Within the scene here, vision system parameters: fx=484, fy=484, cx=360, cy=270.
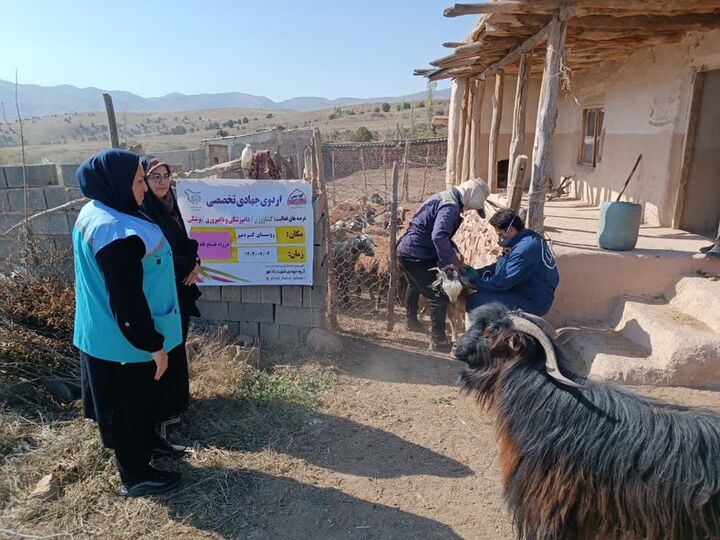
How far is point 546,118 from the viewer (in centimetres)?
556

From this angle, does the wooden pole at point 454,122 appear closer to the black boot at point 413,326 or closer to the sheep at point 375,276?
the sheep at point 375,276

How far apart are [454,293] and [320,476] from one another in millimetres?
2123

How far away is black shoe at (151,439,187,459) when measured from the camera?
3197 millimetres

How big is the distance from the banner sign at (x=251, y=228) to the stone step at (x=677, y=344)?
129 inches

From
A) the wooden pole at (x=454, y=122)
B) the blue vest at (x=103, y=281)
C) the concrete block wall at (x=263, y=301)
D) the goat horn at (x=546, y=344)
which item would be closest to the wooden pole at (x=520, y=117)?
the concrete block wall at (x=263, y=301)

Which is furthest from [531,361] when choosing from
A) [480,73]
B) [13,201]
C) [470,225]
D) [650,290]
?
[480,73]

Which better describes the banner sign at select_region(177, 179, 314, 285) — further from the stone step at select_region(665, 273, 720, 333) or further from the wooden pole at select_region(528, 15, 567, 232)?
the stone step at select_region(665, 273, 720, 333)

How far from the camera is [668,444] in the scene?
1972 mm

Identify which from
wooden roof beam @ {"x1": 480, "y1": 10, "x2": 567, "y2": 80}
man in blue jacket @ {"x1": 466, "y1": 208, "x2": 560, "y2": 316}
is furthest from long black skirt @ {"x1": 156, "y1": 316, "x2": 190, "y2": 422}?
wooden roof beam @ {"x1": 480, "y1": 10, "x2": 567, "y2": 80}

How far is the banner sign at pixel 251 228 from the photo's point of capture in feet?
15.6

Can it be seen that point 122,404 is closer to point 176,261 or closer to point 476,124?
point 176,261

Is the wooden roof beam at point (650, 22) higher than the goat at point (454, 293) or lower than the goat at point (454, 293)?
higher

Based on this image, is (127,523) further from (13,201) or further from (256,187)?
(13,201)

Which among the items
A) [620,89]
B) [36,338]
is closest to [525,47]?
[620,89]
